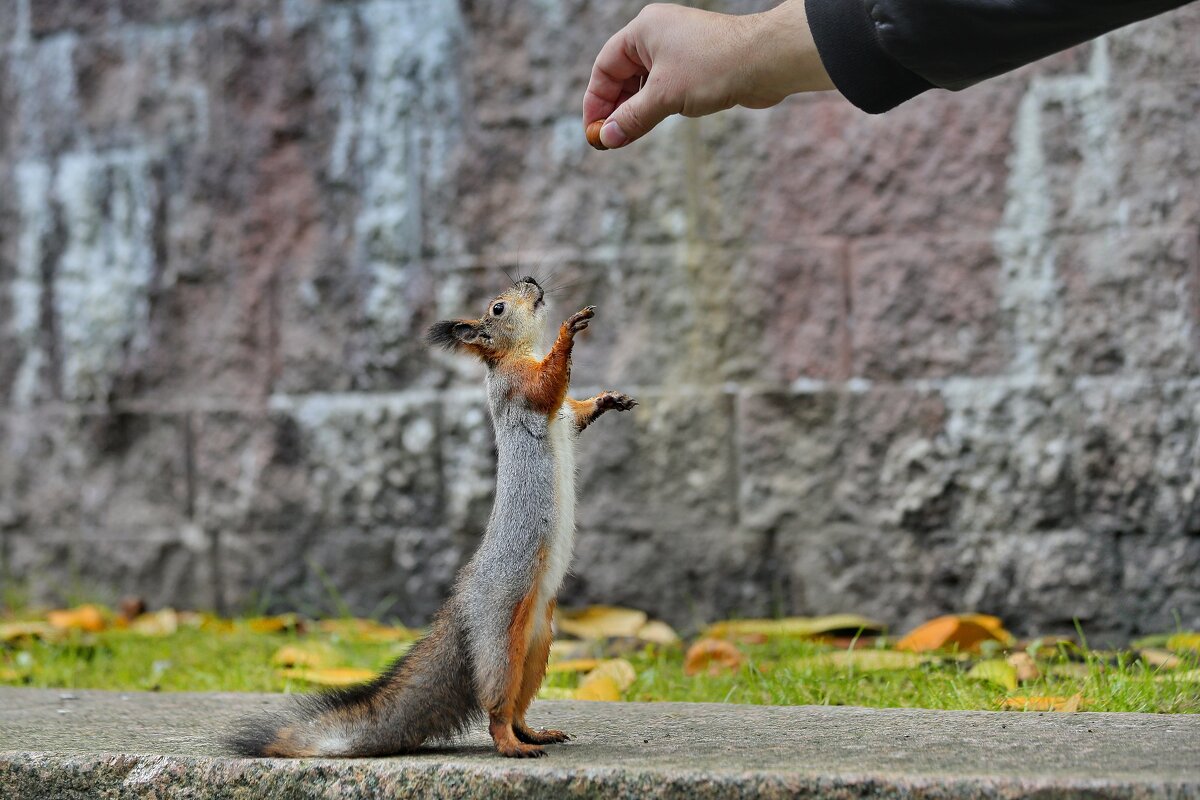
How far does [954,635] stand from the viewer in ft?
11.7

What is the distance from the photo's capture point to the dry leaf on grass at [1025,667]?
10.3ft

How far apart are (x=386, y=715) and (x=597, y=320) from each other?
2103mm

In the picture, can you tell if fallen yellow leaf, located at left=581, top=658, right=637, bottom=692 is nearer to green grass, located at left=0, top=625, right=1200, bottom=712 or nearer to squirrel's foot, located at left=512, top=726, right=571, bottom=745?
green grass, located at left=0, top=625, right=1200, bottom=712

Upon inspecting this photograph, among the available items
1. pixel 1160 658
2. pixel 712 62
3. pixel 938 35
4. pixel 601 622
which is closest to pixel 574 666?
pixel 601 622

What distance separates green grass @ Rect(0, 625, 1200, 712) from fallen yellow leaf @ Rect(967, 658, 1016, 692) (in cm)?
2

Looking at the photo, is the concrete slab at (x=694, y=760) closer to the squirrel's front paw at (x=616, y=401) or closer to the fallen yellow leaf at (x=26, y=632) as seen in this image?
the squirrel's front paw at (x=616, y=401)

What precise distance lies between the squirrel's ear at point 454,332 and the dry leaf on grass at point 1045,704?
56.6 inches

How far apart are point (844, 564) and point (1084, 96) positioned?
5.24 feet

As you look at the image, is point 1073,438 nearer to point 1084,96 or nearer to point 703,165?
point 1084,96

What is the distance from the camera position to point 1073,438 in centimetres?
381

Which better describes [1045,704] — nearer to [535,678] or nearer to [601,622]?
[535,678]

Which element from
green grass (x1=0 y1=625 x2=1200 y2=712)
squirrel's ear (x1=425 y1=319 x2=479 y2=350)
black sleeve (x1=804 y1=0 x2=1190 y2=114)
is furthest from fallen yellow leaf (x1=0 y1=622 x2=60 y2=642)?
black sleeve (x1=804 y1=0 x2=1190 y2=114)

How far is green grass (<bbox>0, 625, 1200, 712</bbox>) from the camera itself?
9.62 feet

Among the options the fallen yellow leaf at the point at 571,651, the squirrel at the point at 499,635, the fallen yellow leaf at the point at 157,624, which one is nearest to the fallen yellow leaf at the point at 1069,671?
the fallen yellow leaf at the point at 571,651
